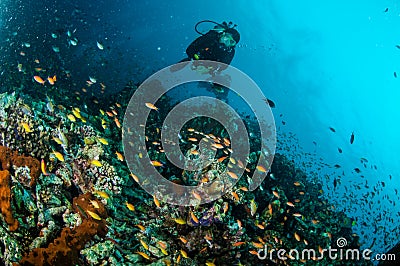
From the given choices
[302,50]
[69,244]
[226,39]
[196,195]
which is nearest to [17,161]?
[69,244]

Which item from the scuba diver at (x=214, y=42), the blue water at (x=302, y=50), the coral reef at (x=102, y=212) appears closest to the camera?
the coral reef at (x=102, y=212)

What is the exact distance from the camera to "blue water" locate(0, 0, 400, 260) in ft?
74.8

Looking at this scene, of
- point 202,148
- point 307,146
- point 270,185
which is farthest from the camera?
point 307,146

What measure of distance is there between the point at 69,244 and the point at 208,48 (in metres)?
8.09

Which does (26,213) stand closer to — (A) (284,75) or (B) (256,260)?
(B) (256,260)

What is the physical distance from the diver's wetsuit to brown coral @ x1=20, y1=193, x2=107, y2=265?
7164mm

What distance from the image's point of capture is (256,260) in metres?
5.83

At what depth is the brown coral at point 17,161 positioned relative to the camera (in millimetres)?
5184

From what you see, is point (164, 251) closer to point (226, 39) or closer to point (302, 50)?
point (226, 39)

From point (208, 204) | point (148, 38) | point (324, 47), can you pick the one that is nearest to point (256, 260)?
point (208, 204)

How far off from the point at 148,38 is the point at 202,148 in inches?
1331

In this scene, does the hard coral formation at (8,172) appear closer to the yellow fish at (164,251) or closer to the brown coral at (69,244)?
the brown coral at (69,244)

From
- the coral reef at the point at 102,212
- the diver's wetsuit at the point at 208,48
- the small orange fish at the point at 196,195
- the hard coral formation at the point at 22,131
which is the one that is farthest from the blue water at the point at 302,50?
the small orange fish at the point at 196,195

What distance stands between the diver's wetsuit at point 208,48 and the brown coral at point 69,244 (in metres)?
7.16
